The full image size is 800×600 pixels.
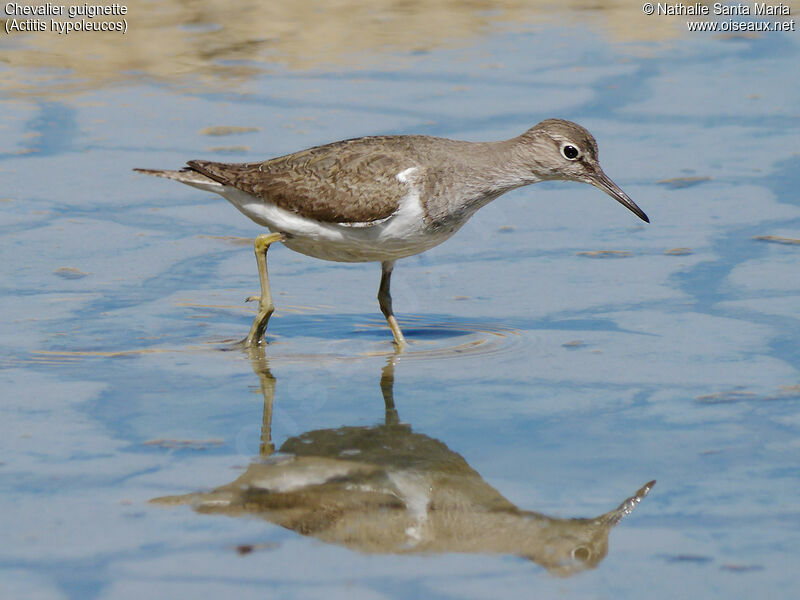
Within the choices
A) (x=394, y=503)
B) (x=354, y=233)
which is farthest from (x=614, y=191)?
(x=394, y=503)

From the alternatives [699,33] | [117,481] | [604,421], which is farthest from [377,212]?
[699,33]

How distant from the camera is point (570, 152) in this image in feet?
26.0

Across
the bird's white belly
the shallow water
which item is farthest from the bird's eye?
the bird's white belly

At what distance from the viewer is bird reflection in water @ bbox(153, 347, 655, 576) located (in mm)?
4844

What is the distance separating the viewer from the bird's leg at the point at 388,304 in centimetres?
742

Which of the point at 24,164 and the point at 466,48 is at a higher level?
the point at 466,48

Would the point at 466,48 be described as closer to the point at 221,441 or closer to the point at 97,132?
the point at 97,132

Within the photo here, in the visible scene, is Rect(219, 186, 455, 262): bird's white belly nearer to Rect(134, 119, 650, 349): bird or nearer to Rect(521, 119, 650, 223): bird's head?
Rect(134, 119, 650, 349): bird

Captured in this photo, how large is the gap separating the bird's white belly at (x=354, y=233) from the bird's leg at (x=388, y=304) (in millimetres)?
150

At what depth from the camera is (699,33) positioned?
13.5m

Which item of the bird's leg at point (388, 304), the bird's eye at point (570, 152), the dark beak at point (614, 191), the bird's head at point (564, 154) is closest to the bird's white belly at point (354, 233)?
the bird's leg at point (388, 304)

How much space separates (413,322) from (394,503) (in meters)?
2.74

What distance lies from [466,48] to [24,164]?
5114mm

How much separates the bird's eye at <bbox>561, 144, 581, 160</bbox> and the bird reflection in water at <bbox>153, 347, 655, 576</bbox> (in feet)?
8.90
